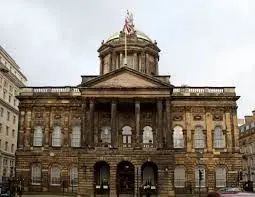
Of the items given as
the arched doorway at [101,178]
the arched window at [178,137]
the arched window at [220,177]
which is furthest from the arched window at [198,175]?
the arched doorway at [101,178]

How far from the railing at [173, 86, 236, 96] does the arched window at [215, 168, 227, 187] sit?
9189 mm

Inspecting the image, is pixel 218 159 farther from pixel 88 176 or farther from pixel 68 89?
pixel 68 89

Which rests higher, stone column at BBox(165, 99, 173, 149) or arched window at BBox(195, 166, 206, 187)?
stone column at BBox(165, 99, 173, 149)

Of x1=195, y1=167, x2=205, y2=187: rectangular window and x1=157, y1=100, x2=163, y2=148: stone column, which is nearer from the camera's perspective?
x1=157, y1=100, x2=163, y2=148: stone column

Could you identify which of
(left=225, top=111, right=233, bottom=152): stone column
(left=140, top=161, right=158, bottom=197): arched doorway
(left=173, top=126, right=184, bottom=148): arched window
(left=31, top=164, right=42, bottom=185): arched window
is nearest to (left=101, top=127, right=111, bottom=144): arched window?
(left=140, top=161, right=158, bottom=197): arched doorway

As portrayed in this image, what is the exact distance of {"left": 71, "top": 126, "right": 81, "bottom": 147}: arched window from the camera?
5181 cm

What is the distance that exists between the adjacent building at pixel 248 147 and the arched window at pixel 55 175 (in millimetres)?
33467

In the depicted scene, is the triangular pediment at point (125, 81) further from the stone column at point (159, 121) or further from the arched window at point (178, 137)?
the arched window at point (178, 137)

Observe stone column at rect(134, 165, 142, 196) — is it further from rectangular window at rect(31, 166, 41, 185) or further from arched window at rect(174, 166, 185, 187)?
rectangular window at rect(31, 166, 41, 185)

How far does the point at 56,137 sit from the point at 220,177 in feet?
66.1

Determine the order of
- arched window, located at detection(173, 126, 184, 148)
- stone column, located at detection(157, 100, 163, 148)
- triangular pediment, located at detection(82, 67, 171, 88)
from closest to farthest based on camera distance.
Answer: stone column, located at detection(157, 100, 163, 148) → triangular pediment, located at detection(82, 67, 171, 88) → arched window, located at detection(173, 126, 184, 148)

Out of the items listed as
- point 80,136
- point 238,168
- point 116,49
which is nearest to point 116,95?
point 80,136

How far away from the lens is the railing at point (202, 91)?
172 ft

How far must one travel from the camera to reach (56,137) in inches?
2051
